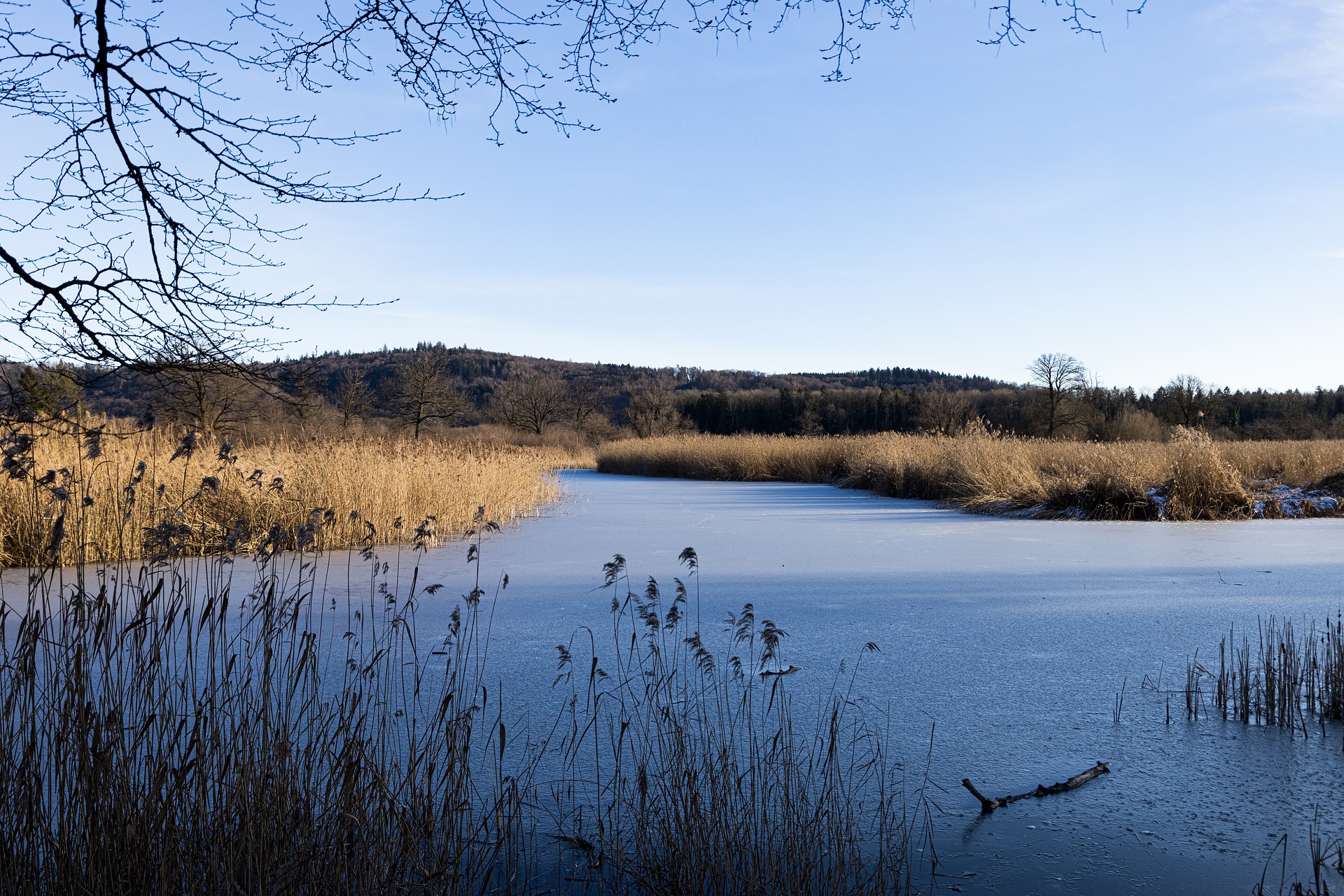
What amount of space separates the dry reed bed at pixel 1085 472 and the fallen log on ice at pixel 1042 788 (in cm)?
901

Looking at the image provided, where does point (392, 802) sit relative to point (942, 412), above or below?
below

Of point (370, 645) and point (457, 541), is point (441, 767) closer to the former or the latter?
point (370, 645)

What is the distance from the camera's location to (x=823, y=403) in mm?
54594

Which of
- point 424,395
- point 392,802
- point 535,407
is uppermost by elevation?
point 535,407

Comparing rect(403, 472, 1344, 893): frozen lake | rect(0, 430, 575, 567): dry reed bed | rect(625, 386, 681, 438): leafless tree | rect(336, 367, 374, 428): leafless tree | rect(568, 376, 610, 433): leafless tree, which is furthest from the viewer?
rect(568, 376, 610, 433): leafless tree

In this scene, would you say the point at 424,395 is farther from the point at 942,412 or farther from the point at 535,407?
the point at 942,412

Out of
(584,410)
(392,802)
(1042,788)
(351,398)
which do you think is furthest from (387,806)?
(584,410)

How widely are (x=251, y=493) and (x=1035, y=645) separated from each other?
6202 millimetres

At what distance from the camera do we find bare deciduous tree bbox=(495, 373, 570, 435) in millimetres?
40406

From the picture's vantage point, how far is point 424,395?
96.1 feet

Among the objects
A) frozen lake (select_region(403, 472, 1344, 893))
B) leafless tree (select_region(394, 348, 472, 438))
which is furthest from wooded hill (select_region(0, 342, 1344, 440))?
frozen lake (select_region(403, 472, 1344, 893))

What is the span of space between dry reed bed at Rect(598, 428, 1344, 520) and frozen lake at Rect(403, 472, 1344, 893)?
126 cm

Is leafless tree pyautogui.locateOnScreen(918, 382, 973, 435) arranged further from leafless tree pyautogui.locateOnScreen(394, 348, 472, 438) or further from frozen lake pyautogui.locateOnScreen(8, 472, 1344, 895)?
frozen lake pyautogui.locateOnScreen(8, 472, 1344, 895)

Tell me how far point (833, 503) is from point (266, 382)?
11.1m
